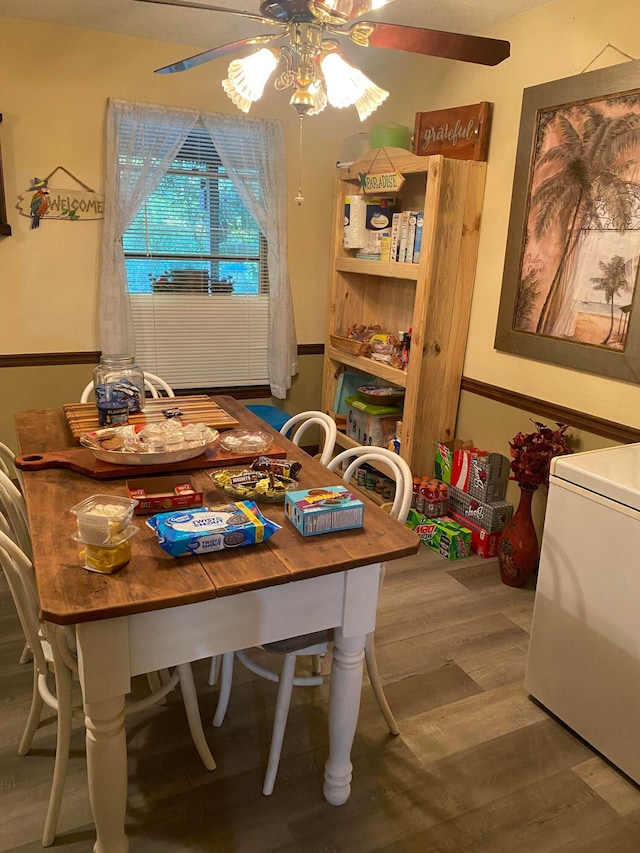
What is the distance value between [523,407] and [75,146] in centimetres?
273

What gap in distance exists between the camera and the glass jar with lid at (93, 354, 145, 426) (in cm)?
218

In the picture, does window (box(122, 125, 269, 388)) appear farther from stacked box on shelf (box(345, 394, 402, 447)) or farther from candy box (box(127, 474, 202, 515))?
candy box (box(127, 474, 202, 515))

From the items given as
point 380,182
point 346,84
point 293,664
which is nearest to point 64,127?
point 380,182

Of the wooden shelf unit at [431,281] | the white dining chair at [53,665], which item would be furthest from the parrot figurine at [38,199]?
the white dining chair at [53,665]

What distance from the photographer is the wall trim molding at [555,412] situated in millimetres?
2512

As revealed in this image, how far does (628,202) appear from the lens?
2.39 meters

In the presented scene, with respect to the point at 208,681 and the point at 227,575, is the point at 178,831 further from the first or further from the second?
the point at 227,575

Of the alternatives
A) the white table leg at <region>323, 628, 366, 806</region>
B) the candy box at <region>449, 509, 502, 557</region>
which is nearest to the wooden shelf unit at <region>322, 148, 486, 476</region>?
the candy box at <region>449, 509, 502, 557</region>

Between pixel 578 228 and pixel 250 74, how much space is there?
5.08 feet

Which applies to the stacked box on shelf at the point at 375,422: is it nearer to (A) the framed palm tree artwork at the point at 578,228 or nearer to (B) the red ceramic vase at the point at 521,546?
(A) the framed palm tree artwork at the point at 578,228

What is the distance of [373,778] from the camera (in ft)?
5.83

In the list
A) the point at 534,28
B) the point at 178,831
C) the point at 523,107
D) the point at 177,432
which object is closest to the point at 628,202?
the point at 523,107

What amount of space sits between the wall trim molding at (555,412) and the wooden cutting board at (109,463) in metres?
1.41

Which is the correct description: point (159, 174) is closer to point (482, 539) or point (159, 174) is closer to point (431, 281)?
point (431, 281)
